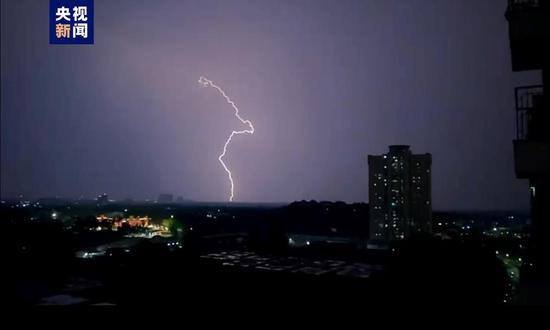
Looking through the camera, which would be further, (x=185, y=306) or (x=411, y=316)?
(x=185, y=306)

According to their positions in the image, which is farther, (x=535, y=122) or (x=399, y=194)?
(x=399, y=194)

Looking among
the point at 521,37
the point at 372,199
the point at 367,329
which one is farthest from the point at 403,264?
the point at 372,199

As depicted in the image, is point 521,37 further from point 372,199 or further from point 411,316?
point 372,199

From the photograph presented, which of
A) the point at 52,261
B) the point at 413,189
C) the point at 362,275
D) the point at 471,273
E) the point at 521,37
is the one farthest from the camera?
the point at 413,189

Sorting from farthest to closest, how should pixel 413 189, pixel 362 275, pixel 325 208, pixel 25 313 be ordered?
pixel 325 208
pixel 413 189
pixel 362 275
pixel 25 313

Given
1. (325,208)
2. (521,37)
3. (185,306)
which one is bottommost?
(325,208)

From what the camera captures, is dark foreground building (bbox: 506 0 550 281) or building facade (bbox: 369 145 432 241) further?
building facade (bbox: 369 145 432 241)

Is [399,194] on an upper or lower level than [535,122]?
lower

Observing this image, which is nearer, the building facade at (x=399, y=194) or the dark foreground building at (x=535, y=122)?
the dark foreground building at (x=535, y=122)
